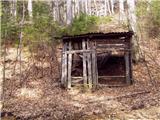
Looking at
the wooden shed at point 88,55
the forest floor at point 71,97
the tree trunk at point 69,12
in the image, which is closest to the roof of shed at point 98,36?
the wooden shed at point 88,55

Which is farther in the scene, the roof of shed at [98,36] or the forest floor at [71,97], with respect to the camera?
the roof of shed at [98,36]

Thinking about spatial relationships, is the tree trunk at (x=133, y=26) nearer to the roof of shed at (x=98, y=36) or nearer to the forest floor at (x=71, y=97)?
the forest floor at (x=71, y=97)

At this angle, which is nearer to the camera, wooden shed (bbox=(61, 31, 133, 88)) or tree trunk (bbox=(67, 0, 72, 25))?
wooden shed (bbox=(61, 31, 133, 88))

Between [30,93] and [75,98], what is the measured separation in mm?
2601

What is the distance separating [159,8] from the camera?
2494cm

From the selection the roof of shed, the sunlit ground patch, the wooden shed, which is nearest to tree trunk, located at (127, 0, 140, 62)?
the wooden shed

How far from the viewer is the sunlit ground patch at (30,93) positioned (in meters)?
16.2

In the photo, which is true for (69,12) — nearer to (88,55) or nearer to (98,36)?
(98,36)

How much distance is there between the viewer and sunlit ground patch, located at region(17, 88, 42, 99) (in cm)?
1623

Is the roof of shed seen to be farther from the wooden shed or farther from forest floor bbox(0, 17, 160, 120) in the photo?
forest floor bbox(0, 17, 160, 120)

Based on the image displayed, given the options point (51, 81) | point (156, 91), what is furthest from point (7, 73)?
point (156, 91)

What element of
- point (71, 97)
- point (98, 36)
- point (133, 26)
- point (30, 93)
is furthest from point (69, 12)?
point (71, 97)

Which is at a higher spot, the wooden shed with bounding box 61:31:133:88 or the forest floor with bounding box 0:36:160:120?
the wooden shed with bounding box 61:31:133:88

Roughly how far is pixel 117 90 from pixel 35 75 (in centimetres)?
594
